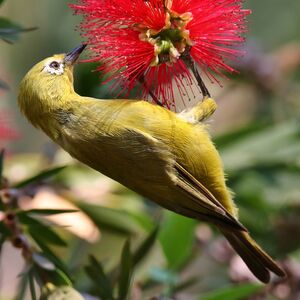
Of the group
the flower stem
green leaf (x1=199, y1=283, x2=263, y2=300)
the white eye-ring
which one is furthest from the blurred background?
the flower stem

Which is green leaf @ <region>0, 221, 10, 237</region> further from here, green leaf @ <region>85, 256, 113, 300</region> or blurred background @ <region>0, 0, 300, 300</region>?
green leaf @ <region>85, 256, 113, 300</region>

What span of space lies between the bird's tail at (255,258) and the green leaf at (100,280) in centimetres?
43

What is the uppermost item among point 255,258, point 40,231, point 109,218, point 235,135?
point 40,231

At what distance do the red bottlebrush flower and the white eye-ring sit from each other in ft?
0.53

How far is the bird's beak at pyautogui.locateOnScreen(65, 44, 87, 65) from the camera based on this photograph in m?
2.32

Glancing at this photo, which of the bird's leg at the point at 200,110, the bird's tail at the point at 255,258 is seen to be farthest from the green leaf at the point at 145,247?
the bird's leg at the point at 200,110

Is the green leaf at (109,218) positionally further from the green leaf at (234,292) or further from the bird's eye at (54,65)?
the bird's eye at (54,65)

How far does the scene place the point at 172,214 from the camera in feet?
9.38

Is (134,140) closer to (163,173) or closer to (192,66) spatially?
(163,173)

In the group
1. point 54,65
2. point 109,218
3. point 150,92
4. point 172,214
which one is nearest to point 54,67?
point 54,65

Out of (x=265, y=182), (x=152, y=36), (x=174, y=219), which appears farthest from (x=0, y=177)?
(x=265, y=182)

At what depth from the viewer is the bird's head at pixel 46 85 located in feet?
7.65

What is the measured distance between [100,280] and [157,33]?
2.30ft

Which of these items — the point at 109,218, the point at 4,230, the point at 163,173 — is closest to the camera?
the point at 4,230
